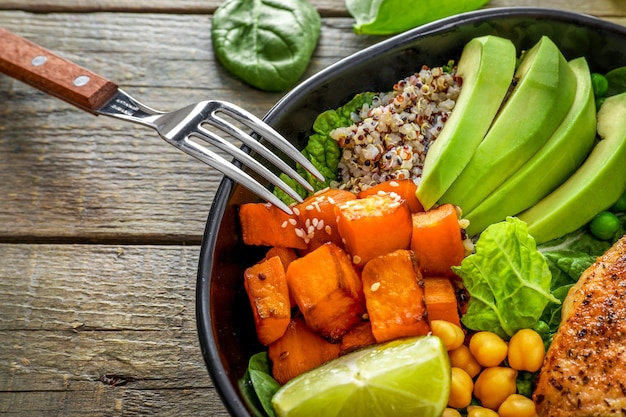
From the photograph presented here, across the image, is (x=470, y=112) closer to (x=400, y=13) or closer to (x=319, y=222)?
(x=319, y=222)

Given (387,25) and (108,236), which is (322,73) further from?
(108,236)

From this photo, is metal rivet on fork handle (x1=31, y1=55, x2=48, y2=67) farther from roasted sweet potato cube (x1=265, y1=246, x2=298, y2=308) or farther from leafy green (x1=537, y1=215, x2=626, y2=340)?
leafy green (x1=537, y1=215, x2=626, y2=340)

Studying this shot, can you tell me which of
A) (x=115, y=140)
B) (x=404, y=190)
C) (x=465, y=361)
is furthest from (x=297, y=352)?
(x=115, y=140)

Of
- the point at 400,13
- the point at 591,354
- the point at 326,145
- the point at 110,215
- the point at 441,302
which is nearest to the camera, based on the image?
the point at 591,354

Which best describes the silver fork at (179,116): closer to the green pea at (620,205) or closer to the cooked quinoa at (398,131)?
the cooked quinoa at (398,131)

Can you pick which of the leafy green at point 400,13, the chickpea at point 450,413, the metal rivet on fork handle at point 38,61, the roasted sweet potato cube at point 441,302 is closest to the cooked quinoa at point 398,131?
the roasted sweet potato cube at point 441,302

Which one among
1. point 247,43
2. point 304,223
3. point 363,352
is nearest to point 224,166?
point 304,223

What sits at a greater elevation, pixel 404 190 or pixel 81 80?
pixel 404 190
